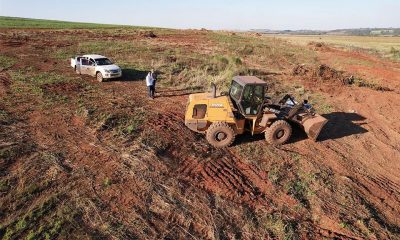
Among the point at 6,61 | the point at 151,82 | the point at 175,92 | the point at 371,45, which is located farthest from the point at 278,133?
the point at 371,45

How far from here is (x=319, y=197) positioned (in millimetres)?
9594

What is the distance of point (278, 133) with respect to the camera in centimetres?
1216

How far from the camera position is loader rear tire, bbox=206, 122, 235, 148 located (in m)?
11.5

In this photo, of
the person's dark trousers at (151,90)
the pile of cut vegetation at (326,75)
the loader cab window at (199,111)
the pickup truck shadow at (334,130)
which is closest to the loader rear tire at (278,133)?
the pickup truck shadow at (334,130)

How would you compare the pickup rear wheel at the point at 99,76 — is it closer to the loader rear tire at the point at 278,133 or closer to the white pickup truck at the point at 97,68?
the white pickup truck at the point at 97,68

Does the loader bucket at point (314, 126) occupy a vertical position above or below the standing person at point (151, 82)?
below

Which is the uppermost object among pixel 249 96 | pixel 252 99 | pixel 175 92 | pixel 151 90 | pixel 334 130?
pixel 249 96

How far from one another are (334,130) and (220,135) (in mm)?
5573

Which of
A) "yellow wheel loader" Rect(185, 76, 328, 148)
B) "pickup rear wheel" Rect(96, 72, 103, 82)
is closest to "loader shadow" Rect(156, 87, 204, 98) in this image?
"pickup rear wheel" Rect(96, 72, 103, 82)

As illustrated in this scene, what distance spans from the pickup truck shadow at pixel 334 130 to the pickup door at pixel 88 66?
39.5 ft

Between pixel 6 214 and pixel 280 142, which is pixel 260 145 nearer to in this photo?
pixel 280 142

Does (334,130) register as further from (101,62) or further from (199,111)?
(101,62)

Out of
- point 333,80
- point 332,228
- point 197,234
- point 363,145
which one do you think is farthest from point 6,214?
point 333,80

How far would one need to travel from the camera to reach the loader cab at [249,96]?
37.3 feet
